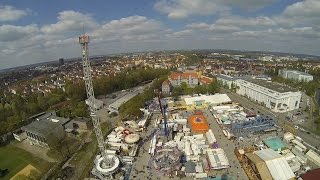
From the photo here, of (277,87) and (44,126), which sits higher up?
(277,87)

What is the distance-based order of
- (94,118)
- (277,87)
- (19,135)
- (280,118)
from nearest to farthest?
(94,118) < (19,135) < (280,118) < (277,87)

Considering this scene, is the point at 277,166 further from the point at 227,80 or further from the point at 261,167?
the point at 227,80

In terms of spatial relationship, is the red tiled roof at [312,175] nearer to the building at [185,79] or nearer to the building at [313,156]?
the building at [313,156]

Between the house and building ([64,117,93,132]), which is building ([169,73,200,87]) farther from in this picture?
the house

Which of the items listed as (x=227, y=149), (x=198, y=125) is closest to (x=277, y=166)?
(x=227, y=149)

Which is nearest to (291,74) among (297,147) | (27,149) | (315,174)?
(297,147)
